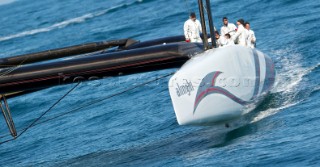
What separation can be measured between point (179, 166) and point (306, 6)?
14462 mm

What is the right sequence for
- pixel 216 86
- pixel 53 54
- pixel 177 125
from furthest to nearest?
pixel 177 125 < pixel 53 54 < pixel 216 86

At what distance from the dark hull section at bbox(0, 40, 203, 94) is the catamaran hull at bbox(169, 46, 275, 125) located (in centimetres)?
53

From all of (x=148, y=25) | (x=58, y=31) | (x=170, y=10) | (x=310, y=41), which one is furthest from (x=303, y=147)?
(x=58, y=31)

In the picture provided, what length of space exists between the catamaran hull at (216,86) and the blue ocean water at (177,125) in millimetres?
427

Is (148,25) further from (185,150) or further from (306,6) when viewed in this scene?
(185,150)

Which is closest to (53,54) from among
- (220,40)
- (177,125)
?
(177,125)

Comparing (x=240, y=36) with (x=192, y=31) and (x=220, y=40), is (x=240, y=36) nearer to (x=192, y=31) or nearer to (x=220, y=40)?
(x=220, y=40)

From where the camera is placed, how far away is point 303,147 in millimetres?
11500

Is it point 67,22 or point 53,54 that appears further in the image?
point 67,22

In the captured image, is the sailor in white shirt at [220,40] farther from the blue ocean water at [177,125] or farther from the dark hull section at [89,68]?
the dark hull section at [89,68]

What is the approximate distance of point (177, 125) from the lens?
50.2 feet

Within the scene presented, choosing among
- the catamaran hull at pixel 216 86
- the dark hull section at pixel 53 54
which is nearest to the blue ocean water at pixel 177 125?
the catamaran hull at pixel 216 86

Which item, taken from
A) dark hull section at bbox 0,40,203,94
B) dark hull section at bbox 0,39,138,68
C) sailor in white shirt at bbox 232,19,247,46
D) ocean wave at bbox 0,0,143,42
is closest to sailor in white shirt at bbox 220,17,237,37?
sailor in white shirt at bbox 232,19,247,46

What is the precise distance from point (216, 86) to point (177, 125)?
2465mm
